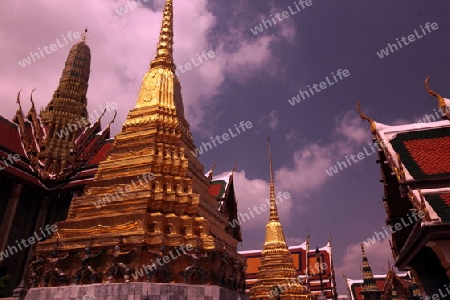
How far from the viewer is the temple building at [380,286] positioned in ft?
83.5

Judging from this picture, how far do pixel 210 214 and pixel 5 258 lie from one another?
1444 centimetres

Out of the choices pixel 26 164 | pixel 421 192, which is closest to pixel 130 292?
pixel 421 192

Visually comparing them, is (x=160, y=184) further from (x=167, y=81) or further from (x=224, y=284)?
(x=167, y=81)

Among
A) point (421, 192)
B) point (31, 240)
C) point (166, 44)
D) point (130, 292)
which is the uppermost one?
point (166, 44)

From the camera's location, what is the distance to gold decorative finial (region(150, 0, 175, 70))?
56.0 ft

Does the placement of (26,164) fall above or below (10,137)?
below

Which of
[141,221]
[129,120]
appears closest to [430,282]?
[141,221]

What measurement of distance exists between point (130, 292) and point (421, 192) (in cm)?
731

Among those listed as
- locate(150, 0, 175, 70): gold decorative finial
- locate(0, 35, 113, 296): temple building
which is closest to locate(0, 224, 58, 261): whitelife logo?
locate(0, 35, 113, 296): temple building

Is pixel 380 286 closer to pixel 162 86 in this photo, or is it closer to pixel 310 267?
pixel 310 267


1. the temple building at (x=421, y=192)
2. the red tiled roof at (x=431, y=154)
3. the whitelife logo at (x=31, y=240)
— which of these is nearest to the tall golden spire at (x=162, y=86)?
the temple building at (x=421, y=192)

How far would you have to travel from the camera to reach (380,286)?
33312 mm

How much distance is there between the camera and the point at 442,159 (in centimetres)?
805

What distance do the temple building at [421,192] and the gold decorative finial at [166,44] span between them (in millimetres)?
10246
